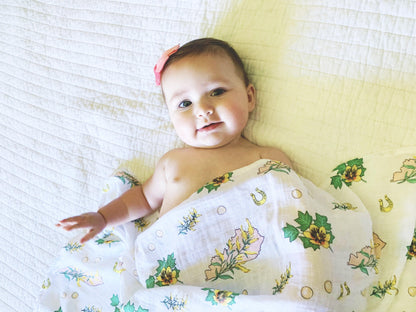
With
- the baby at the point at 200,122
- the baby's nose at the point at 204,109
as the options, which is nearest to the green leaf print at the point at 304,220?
the baby at the point at 200,122

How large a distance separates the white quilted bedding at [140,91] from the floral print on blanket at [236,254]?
25 cm

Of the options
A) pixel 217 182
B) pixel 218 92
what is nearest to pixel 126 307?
pixel 217 182

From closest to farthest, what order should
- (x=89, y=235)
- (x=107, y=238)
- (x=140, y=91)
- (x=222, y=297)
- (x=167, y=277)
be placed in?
(x=222, y=297) < (x=167, y=277) < (x=89, y=235) < (x=107, y=238) < (x=140, y=91)

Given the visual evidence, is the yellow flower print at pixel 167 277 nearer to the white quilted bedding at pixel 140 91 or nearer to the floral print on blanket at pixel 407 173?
the white quilted bedding at pixel 140 91

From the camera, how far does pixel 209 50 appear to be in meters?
1.06

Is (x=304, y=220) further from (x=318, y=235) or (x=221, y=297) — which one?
(x=221, y=297)

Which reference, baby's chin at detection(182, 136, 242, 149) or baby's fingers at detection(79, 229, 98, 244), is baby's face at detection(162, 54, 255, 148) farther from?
baby's fingers at detection(79, 229, 98, 244)

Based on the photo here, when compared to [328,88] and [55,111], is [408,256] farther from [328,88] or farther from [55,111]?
[55,111]

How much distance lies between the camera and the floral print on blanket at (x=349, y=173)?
974 mm

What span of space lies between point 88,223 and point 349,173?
658mm

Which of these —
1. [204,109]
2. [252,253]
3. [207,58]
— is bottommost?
[252,253]

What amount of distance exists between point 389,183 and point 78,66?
1.01 meters

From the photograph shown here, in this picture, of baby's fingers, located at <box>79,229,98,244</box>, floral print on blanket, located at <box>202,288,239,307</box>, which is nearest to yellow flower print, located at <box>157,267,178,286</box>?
floral print on blanket, located at <box>202,288,239,307</box>

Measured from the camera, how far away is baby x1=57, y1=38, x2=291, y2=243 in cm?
103
